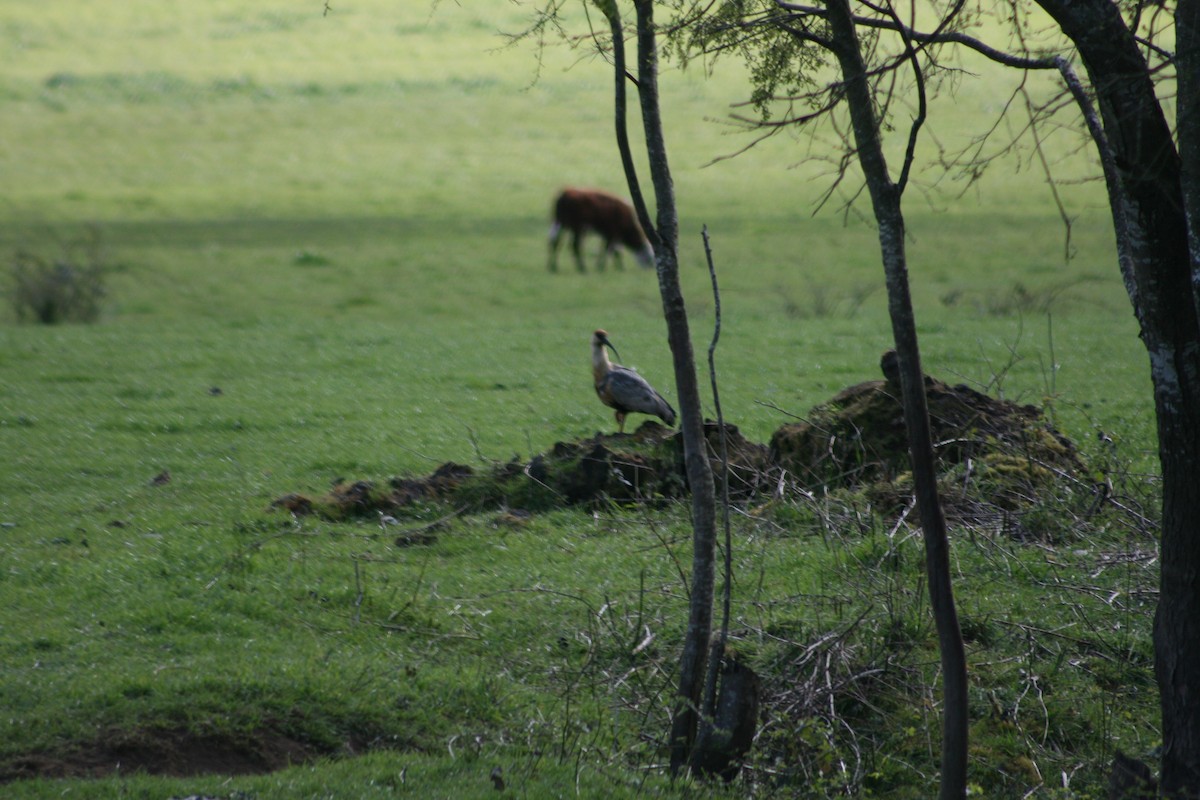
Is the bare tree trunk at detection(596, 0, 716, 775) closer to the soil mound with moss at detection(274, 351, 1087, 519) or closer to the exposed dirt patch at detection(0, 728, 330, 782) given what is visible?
the exposed dirt patch at detection(0, 728, 330, 782)

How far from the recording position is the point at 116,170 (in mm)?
38719

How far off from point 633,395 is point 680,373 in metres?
5.83

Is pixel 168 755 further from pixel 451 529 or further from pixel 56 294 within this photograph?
pixel 56 294

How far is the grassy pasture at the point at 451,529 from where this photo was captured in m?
5.58

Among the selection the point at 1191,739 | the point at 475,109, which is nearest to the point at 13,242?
the point at 475,109

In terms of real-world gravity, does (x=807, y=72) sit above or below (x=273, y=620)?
above

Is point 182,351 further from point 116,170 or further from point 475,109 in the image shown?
point 475,109

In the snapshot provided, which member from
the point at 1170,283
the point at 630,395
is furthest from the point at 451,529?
the point at 1170,283

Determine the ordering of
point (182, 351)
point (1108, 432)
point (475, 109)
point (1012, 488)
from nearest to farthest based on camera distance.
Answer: point (1012, 488)
point (1108, 432)
point (182, 351)
point (475, 109)

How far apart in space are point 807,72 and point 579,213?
26.0 metres

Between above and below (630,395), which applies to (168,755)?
below

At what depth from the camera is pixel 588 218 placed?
31.4 m

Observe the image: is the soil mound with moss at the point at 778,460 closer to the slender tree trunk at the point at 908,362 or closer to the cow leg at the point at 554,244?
the slender tree trunk at the point at 908,362

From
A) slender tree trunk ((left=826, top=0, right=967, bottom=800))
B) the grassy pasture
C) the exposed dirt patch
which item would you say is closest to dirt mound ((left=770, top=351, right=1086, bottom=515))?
the grassy pasture
